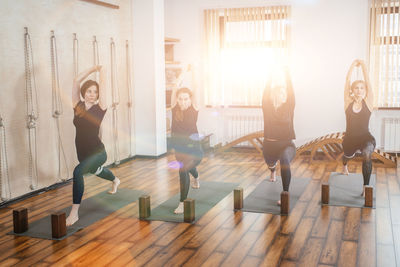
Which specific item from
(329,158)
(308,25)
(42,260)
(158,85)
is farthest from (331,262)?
(308,25)

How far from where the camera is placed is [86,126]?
4211mm

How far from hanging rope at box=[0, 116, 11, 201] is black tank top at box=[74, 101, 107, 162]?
94 centimetres

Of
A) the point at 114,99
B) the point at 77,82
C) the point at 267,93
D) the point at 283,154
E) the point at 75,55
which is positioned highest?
the point at 75,55

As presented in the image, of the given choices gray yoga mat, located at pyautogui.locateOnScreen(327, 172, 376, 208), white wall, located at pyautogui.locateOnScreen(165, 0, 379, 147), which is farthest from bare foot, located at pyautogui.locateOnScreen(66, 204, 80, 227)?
white wall, located at pyautogui.locateOnScreen(165, 0, 379, 147)

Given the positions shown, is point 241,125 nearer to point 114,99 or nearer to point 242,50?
point 242,50

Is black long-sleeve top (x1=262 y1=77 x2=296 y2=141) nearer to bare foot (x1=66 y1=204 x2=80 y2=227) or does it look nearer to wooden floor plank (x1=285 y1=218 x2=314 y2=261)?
wooden floor plank (x1=285 y1=218 x2=314 y2=261)

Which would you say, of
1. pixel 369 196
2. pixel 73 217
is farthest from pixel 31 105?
pixel 369 196

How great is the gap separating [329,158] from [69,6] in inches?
165

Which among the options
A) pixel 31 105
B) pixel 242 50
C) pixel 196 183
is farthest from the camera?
pixel 242 50

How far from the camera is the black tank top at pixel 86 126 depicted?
4.20m

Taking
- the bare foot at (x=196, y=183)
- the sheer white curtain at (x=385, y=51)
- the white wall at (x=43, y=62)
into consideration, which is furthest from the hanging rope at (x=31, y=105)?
the sheer white curtain at (x=385, y=51)

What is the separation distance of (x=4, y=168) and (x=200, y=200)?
1975 mm

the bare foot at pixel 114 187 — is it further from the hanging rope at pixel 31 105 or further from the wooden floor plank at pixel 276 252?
the wooden floor plank at pixel 276 252

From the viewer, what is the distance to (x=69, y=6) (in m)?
5.64
